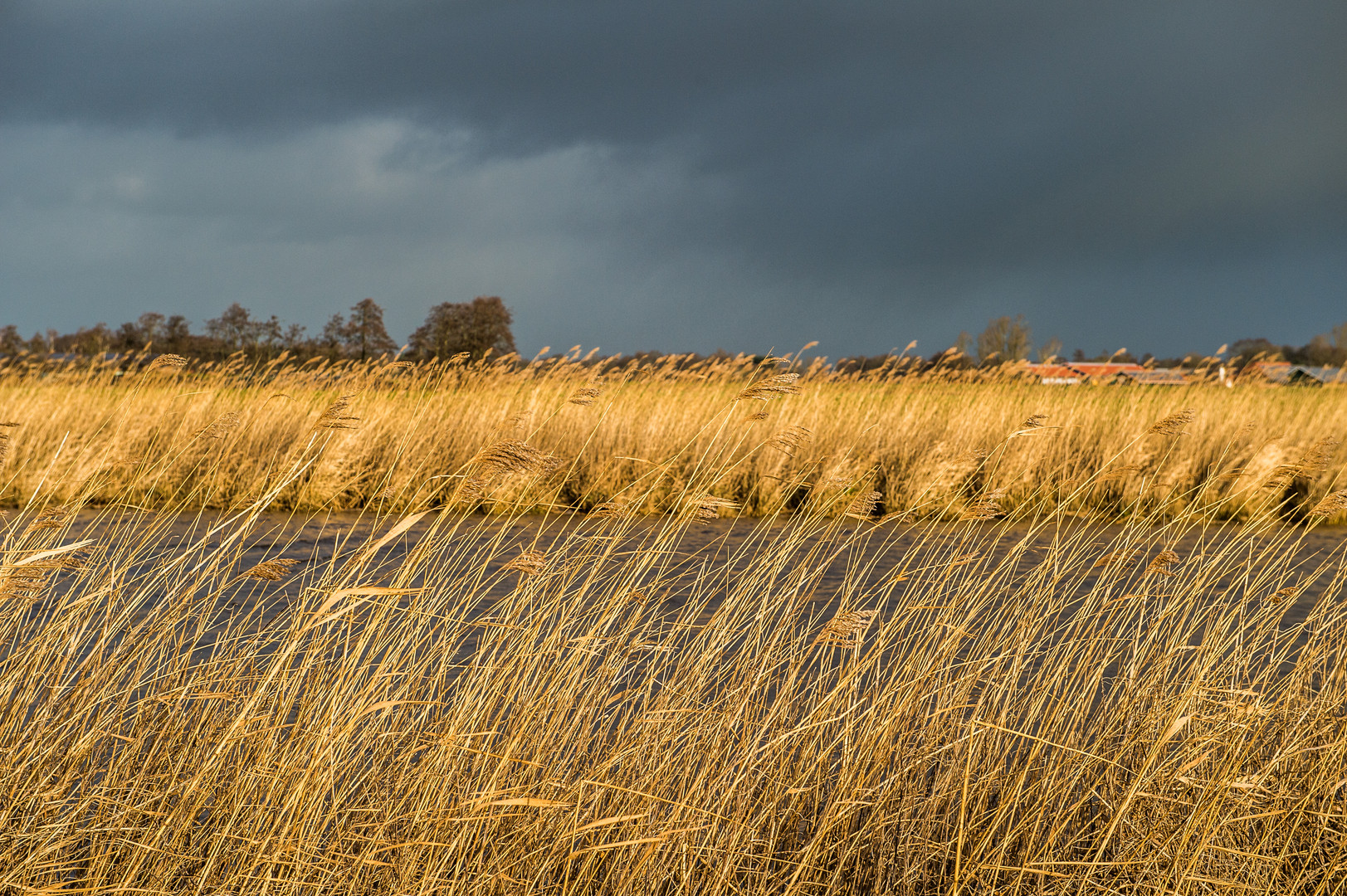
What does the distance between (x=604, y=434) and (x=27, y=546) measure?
20.4 ft

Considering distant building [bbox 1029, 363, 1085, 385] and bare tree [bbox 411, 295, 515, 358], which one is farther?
bare tree [bbox 411, 295, 515, 358]

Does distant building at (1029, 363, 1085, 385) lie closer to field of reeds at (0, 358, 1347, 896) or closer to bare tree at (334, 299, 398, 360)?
field of reeds at (0, 358, 1347, 896)

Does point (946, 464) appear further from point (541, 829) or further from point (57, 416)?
point (57, 416)

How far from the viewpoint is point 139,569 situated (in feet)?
17.0

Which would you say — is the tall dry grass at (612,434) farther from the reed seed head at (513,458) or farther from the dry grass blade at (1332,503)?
the reed seed head at (513,458)

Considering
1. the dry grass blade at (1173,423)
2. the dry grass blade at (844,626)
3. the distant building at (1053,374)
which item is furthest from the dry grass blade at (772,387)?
the distant building at (1053,374)

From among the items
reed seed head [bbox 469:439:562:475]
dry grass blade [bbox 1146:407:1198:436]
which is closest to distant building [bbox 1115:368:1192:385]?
dry grass blade [bbox 1146:407:1198:436]

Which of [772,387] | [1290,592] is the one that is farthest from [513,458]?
[1290,592]

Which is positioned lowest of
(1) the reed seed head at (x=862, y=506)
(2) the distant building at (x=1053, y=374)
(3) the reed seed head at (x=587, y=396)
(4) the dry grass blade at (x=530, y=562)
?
(4) the dry grass blade at (x=530, y=562)

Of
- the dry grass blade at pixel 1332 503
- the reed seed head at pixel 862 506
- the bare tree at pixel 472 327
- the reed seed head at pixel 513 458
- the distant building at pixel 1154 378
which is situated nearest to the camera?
the reed seed head at pixel 513 458

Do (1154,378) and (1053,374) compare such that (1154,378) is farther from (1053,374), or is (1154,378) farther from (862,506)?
(862,506)

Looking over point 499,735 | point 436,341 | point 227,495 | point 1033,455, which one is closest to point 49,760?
point 499,735

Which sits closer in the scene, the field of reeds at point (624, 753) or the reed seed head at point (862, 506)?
the field of reeds at point (624, 753)

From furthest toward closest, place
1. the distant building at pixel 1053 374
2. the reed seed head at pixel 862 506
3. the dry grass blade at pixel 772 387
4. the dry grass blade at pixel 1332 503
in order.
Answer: the distant building at pixel 1053 374 < the dry grass blade at pixel 1332 503 < the reed seed head at pixel 862 506 < the dry grass blade at pixel 772 387
